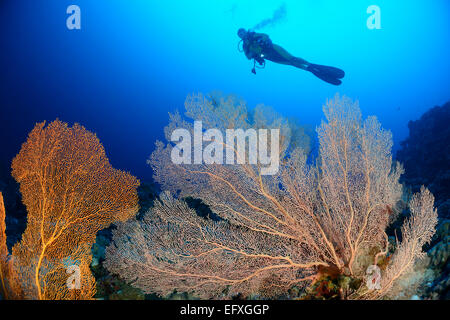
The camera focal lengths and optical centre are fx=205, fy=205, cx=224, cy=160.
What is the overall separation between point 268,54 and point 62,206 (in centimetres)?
981

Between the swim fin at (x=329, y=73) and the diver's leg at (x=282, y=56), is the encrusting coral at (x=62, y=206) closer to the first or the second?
the diver's leg at (x=282, y=56)

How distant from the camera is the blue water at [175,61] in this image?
140 ft

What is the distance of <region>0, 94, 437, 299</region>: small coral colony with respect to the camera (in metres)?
2.80

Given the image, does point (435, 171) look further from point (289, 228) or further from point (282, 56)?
point (289, 228)

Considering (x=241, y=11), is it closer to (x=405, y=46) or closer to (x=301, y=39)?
(x=301, y=39)

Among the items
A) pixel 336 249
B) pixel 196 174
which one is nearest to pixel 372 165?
pixel 336 249

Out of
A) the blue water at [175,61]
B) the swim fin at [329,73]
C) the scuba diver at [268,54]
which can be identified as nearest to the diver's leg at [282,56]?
the scuba diver at [268,54]

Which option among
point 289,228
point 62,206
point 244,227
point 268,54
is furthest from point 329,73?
point 62,206

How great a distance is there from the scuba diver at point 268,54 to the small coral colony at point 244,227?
256 inches

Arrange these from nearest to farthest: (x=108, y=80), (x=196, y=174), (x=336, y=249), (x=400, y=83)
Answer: (x=336, y=249), (x=196, y=174), (x=108, y=80), (x=400, y=83)

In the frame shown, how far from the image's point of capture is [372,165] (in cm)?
320

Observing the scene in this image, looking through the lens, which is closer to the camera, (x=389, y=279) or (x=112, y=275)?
(x=389, y=279)

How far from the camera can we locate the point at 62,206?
331 centimetres

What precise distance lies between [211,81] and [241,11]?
23.5 metres
